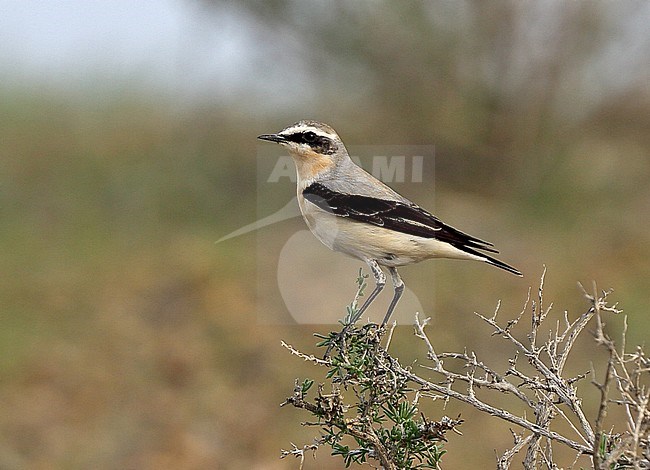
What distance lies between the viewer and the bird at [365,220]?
211 cm

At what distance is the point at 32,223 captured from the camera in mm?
5949

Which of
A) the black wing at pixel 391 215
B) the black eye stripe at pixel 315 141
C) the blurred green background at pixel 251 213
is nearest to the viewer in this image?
the black wing at pixel 391 215

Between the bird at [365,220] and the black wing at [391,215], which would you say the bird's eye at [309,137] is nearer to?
the bird at [365,220]

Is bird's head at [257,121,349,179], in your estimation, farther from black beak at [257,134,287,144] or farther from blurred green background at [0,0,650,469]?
blurred green background at [0,0,650,469]

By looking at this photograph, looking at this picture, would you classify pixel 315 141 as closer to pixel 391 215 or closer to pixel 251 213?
pixel 391 215

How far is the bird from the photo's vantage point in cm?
211

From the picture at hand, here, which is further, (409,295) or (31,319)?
(31,319)

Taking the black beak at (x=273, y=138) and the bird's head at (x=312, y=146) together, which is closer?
the black beak at (x=273, y=138)

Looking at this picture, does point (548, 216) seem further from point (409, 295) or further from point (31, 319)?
point (31, 319)

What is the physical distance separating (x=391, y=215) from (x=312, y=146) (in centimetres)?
31

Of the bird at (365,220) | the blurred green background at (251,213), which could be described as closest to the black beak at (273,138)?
the bird at (365,220)

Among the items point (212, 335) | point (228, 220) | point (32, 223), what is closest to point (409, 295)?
point (212, 335)

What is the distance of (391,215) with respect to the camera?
217cm

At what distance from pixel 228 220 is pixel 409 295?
1.79 m
